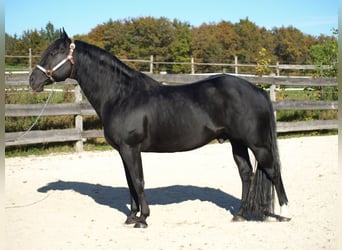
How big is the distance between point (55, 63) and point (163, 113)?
1347 mm

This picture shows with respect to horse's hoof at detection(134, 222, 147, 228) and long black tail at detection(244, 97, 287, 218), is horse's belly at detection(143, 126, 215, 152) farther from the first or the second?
horse's hoof at detection(134, 222, 147, 228)

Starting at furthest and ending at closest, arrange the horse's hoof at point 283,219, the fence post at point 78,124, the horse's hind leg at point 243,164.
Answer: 1. the fence post at point 78,124
2. the horse's hind leg at point 243,164
3. the horse's hoof at point 283,219

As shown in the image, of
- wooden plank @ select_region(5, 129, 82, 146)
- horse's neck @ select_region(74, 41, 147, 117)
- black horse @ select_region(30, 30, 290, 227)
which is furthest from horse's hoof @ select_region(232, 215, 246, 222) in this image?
wooden plank @ select_region(5, 129, 82, 146)

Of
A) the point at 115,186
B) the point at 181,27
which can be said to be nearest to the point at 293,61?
the point at 181,27

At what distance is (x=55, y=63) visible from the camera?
4695mm

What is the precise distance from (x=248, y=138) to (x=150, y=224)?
4.80 ft

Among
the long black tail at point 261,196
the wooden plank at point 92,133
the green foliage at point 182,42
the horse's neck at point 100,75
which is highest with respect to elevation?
the green foliage at point 182,42

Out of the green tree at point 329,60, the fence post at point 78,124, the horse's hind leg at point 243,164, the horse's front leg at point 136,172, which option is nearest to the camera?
the horse's front leg at point 136,172

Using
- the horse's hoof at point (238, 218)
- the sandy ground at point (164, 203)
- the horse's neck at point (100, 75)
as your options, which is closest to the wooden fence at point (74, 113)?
the sandy ground at point (164, 203)

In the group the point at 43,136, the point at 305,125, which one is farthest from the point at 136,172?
the point at 305,125

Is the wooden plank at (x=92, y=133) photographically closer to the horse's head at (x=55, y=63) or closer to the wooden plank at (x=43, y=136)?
the wooden plank at (x=43, y=136)

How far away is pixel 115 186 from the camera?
21.8 ft

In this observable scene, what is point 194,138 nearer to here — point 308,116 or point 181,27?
point 308,116

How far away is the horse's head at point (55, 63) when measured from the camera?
4.70m
